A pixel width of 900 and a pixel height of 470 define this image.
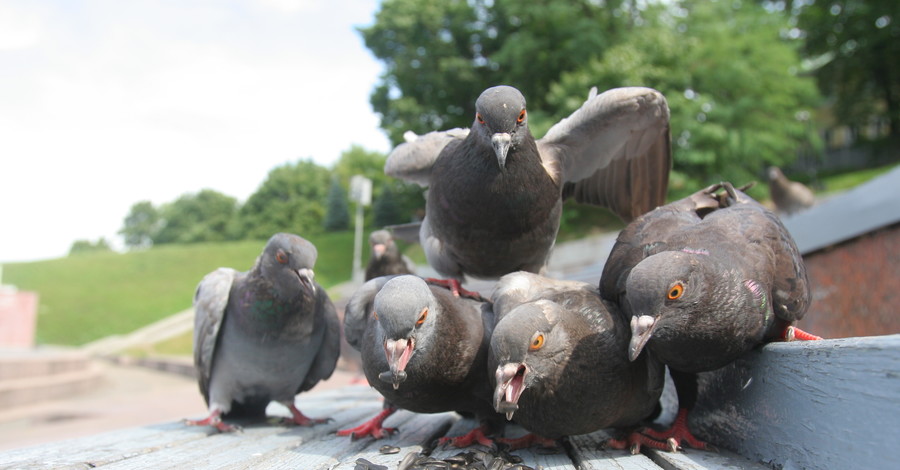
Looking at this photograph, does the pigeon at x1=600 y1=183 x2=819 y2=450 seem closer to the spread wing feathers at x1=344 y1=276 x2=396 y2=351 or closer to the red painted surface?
the spread wing feathers at x1=344 y1=276 x2=396 y2=351

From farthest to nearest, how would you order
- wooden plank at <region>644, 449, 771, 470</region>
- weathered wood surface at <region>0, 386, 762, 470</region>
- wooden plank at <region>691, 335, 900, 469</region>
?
weathered wood surface at <region>0, 386, 762, 470</region>, wooden plank at <region>644, 449, 771, 470</region>, wooden plank at <region>691, 335, 900, 469</region>

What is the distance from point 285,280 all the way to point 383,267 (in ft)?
12.2

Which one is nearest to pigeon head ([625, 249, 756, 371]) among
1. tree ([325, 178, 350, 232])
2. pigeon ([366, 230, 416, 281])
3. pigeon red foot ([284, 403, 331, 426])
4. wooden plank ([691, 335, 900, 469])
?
wooden plank ([691, 335, 900, 469])

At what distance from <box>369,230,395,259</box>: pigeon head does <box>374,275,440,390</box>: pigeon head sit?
4688 mm

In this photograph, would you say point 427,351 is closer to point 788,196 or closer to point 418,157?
point 418,157

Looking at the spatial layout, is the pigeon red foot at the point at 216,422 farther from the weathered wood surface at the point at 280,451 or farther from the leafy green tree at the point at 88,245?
the leafy green tree at the point at 88,245

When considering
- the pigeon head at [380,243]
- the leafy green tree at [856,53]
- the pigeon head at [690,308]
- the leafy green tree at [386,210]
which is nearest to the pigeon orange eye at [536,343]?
the pigeon head at [690,308]

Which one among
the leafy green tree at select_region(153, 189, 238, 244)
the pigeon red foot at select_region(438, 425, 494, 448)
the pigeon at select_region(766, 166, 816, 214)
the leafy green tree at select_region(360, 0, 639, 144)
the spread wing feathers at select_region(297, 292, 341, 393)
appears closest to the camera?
the pigeon red foot at select_region(438, 425, 494, 448)

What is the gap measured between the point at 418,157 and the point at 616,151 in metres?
1.37

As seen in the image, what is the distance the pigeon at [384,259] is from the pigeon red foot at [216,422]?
3.40 m

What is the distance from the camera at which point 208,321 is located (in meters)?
3.99

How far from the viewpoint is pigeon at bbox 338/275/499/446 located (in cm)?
276

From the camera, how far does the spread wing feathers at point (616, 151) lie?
4.00 meters

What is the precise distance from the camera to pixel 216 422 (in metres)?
3.88
